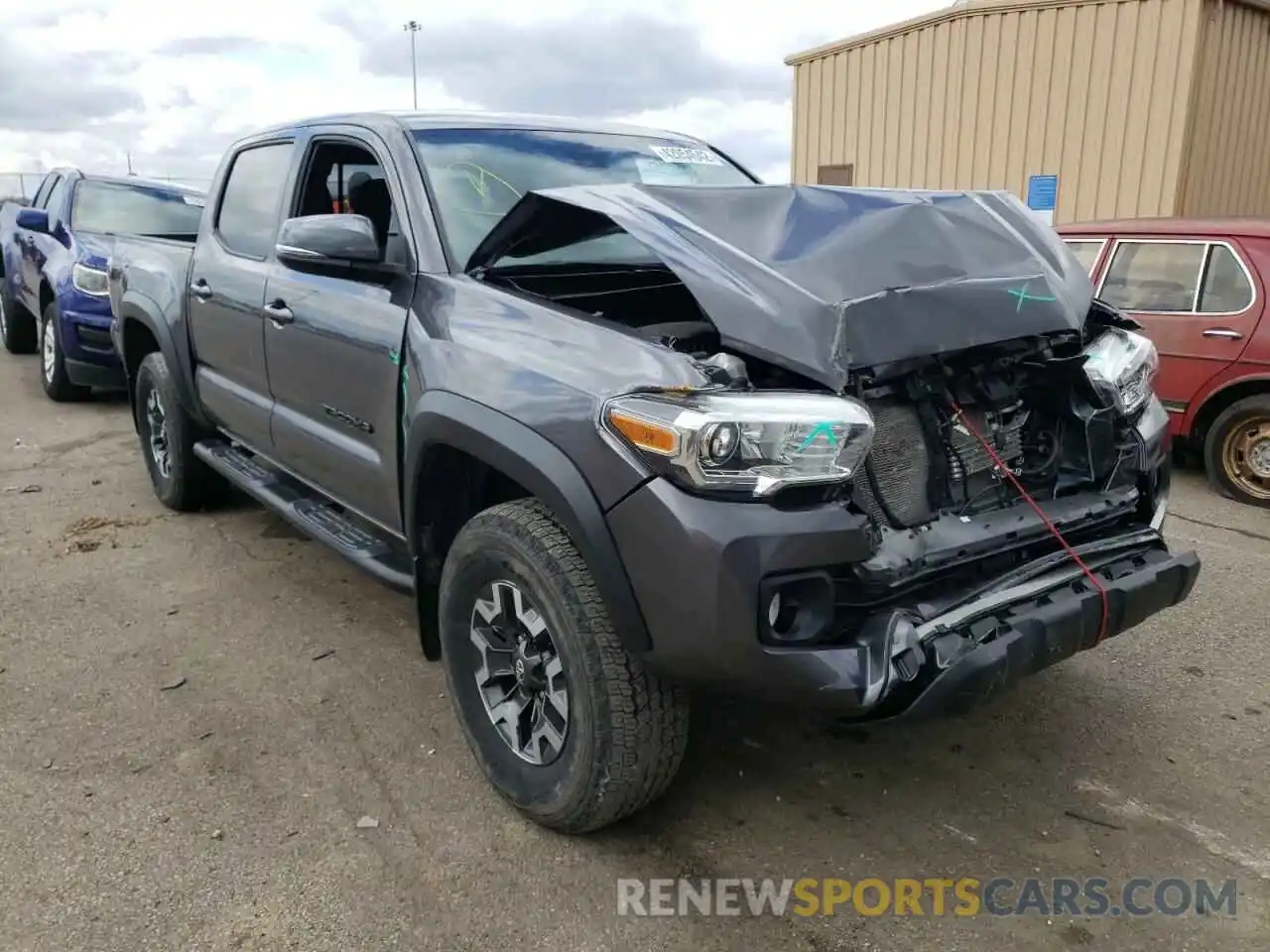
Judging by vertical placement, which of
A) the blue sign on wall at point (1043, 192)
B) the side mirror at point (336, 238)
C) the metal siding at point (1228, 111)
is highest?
the metal siding at point (1228, 111)

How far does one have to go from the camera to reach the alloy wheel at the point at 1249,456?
5848mm

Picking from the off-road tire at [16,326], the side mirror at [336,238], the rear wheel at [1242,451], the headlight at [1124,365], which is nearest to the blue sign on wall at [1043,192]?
the rear wheel at [1242,451]

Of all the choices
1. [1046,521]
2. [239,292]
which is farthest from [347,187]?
[1046,521]

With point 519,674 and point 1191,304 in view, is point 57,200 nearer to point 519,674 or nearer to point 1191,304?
point 519,674

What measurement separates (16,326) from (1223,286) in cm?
1117

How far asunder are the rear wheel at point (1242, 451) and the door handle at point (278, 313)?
5.22 metres

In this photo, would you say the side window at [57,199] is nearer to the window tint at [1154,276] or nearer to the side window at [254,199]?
the side window at [254,199]

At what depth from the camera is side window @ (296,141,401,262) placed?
140 inches

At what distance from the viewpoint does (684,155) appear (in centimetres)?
402

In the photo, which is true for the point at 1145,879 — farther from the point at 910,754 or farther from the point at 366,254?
the point at 366,254

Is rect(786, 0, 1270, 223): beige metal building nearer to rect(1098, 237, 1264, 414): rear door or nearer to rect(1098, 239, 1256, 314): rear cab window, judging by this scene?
rect(1098, 239, 1256, 314): rear cab window

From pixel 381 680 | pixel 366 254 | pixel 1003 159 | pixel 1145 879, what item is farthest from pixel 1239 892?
pixel 1003 159

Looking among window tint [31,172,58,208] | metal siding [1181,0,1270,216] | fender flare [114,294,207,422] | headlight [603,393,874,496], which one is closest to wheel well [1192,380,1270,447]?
headlight [603,393,874,496]

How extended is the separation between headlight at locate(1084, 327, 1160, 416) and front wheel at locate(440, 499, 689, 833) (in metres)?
1.53
